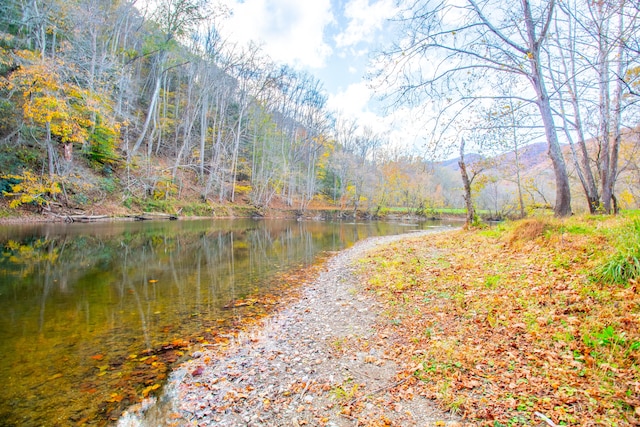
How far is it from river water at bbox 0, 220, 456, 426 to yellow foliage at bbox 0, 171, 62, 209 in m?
4.81

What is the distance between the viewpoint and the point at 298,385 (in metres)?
3.70

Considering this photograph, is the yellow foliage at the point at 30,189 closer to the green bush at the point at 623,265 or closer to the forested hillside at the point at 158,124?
the forested hillside at the point at 158,124

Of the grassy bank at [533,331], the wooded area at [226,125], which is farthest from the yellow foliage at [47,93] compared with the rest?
the grassy bank at [533,331]

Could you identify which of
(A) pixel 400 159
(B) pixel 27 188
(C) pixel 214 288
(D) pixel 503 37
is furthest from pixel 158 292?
(A) pixel 400 159

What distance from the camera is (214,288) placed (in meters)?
8.38

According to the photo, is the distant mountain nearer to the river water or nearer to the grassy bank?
the grassy bank

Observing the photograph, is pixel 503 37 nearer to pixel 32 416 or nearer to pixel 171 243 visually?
pixel 32 416

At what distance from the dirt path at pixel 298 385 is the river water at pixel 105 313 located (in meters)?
0.59

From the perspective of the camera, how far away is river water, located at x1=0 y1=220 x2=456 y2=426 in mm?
3701

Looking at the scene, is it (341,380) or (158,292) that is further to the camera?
(158,292)

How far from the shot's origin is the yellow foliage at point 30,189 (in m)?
16.9

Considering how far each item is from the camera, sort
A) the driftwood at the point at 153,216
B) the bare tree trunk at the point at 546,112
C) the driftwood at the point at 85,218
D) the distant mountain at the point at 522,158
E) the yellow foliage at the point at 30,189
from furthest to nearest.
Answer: the driftwood at the point at 153,216
the driftwood at the point at 85,218
the yellow foliage at the point at 30,189
the distant mountain at the point at 522,158
the bare tree trunk at the point at 546,112

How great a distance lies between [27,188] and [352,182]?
3773 centimetres

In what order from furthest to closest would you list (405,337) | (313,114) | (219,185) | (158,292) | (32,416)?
(313,114) → (219,185) → (158,292) → (405,337) → (32,416)
